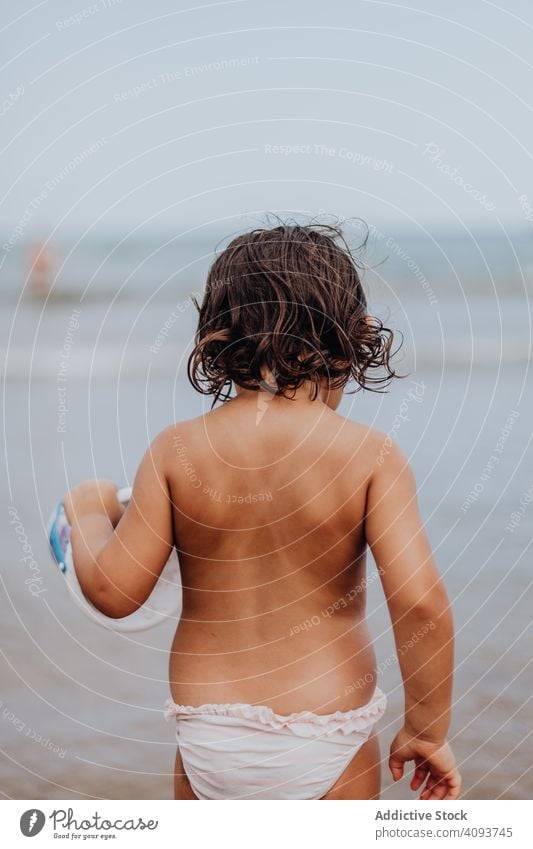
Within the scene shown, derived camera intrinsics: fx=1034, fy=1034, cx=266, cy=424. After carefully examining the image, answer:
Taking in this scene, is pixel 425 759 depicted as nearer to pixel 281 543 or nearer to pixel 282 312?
pixel 281 543

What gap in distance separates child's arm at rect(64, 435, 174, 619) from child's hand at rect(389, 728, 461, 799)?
27 centimetres

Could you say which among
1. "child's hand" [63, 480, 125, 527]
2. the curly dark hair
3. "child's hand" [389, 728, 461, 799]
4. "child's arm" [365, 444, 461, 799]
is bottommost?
"child's hand" [389, 728, 461, 799]

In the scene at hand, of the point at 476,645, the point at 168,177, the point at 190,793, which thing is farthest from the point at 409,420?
the point at 190,793

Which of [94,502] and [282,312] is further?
[94,502]

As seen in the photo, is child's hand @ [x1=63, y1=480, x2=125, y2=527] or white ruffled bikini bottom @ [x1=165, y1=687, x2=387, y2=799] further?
child's hand @ [x1=63, y1=480, x2=125, y2=527]

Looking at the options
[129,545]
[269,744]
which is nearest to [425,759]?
[269,744]

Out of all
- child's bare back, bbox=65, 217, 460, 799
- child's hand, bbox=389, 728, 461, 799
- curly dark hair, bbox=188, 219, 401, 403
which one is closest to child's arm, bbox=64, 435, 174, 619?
child's bare back, bbox=65, 217, 460, 799

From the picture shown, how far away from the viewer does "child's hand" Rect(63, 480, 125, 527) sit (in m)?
1.00

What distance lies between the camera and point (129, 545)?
891 millimetres

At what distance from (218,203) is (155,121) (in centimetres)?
14

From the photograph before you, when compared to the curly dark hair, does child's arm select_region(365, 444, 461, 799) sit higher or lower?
lower

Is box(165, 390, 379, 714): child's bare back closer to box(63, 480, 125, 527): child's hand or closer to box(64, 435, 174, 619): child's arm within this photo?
box(64, 435, 174, 619): child's arm

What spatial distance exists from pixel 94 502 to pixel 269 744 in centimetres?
28

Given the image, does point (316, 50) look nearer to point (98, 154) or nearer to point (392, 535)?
point (98, 154)
